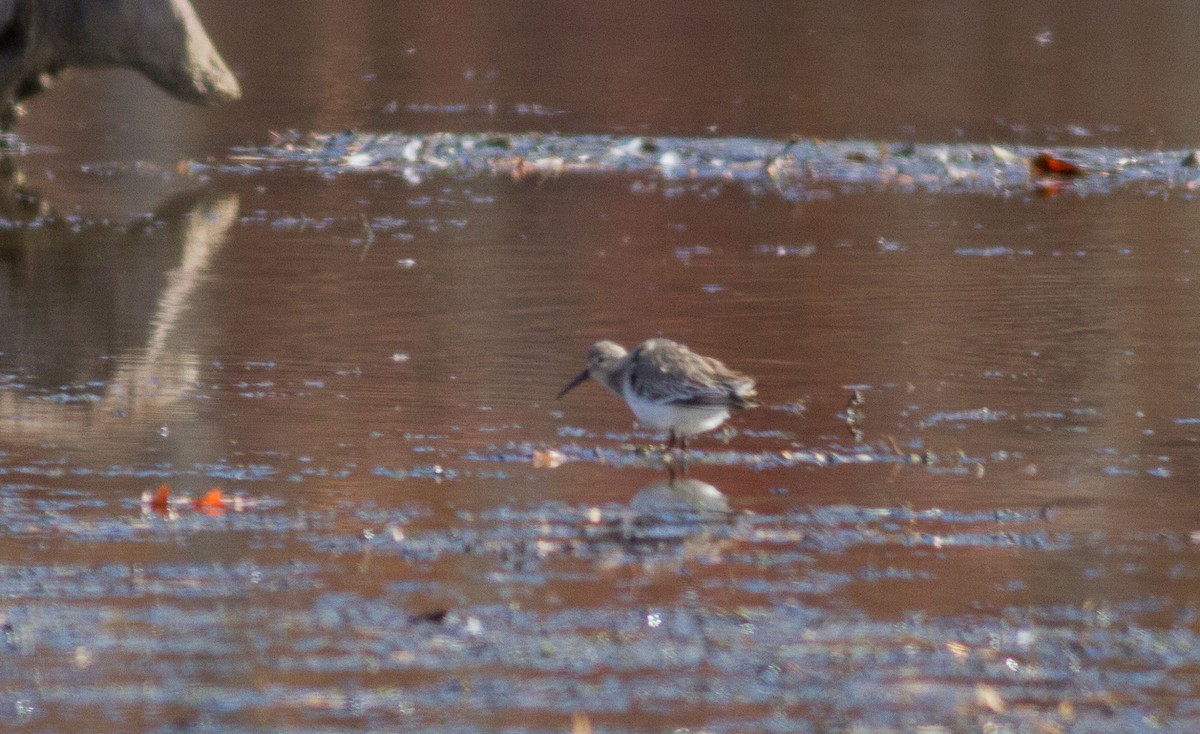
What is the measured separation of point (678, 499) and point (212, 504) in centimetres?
157

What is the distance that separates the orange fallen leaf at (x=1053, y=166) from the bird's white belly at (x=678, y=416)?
351 inches

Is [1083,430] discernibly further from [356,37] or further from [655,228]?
[356,37]

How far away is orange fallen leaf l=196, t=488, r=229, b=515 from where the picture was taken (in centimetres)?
654

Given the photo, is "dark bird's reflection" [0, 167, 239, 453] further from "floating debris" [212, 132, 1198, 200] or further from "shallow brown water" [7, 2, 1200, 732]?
"floating debris" [212, 132, 1198, 200]

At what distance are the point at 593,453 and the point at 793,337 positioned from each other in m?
2.44

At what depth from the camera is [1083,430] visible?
25.7 feet

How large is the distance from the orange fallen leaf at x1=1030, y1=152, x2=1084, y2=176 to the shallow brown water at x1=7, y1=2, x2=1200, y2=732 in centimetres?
75

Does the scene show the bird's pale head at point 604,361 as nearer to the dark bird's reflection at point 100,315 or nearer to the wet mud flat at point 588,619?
the wet mud flat at point 588,619

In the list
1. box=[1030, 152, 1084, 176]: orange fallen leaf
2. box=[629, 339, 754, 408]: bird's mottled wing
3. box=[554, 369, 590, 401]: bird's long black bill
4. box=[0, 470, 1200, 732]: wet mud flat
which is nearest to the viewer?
box=[0, 470, 1200, 732]: wet mud flat

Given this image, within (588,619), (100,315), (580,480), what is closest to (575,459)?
(580,480)

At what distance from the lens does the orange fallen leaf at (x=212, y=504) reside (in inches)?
257

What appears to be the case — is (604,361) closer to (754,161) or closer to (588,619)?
(588,619)

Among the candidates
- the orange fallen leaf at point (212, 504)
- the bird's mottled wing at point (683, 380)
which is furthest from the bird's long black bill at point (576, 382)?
the orange fallen leaf at point (212, 504)

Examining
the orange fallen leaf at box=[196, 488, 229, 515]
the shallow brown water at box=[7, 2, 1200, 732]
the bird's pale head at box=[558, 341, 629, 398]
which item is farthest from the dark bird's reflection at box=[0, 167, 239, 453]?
the bird's pale head at box=[558, 341, 629, 398]
